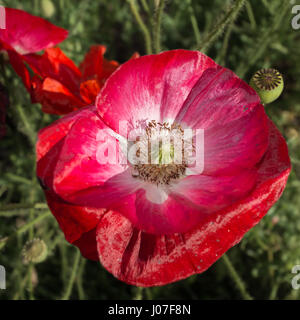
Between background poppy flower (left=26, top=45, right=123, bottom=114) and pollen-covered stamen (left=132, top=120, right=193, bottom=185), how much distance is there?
266 millimetres

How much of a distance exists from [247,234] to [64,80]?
50.9 inches

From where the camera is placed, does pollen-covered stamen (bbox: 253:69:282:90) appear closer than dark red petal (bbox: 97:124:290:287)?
No

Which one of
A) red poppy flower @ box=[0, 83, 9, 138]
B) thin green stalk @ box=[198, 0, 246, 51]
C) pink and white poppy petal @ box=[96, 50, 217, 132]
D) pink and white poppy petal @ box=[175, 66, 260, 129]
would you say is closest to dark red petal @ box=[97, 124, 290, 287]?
pink and white poppy petal @ box=[175, 66, 260, 129]

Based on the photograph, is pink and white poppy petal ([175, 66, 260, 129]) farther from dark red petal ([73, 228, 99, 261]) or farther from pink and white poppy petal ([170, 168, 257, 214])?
dark red petal ([73, 228, 99, 261])

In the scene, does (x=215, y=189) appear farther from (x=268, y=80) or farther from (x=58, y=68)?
(x=58, y=68)

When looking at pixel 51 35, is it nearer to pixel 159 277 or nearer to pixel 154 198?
pixel 154 198

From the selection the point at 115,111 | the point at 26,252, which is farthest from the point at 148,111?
the point at 26,252

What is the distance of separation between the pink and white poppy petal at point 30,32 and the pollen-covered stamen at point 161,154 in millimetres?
602

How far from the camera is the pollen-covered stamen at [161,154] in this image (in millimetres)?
1326

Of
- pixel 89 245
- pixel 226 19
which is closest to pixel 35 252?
pixel 89 245

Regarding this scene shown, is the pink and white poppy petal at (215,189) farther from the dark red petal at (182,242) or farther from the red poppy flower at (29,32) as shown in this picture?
the red poppy flower at (29,32)

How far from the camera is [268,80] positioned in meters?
1.31

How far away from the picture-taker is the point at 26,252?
5.31 ft

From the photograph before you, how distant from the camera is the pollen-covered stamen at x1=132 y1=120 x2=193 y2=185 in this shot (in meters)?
1.33
